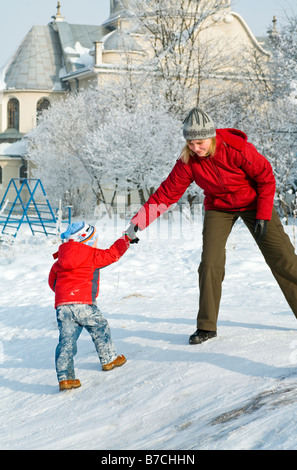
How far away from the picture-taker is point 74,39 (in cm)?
4619

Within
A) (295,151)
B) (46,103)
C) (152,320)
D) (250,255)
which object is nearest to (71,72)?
(46,103)

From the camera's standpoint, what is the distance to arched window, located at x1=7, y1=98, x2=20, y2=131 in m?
44.7

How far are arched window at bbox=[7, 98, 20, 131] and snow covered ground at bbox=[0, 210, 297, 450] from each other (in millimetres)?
37770

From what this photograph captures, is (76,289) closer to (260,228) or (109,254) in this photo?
(109,254)

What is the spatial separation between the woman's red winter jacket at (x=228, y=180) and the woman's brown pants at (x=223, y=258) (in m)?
0.12

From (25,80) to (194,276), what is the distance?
3699 cm

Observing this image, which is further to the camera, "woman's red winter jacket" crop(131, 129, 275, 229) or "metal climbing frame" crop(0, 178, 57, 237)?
"metal climbing frame" crop(0, 178, 57, 237)

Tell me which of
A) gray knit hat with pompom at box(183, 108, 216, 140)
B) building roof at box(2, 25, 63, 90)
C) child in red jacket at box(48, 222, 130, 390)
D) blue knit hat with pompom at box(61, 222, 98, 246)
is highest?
building roof at box(2, 25, 63, 90)

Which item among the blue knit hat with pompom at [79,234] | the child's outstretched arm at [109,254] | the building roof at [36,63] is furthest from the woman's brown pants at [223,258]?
the building roof at [36,63]

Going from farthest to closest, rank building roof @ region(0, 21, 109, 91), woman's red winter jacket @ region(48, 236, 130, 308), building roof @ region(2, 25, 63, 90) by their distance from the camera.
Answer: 1. building roof @ region(2, 25, 63, 90)
2. building roof @ region(0, 21, 109, 91)
3. woman's red winter jacket @ region(48, 236, 130, 308)

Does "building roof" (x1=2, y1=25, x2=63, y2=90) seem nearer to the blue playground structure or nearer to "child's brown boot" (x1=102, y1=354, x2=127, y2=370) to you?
the blue playground structure

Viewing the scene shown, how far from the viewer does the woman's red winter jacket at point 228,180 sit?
473 centimetres

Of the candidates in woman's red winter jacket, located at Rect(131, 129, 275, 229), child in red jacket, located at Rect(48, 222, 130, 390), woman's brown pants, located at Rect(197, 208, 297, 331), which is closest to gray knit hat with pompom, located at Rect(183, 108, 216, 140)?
woman's red winter jacket, located at Rect(131, 129, 275, 229)

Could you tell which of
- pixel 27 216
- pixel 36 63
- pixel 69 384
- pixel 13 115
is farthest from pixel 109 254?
pixel 36 63
